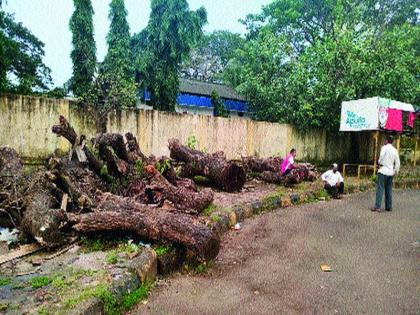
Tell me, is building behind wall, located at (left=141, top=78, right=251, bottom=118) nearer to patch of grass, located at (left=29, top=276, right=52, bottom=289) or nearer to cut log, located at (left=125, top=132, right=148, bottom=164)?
cut log, located at (left=125, top=132, right=148, bottom=164)

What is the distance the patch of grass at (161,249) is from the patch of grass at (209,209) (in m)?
2.10

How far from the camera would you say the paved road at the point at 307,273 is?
4.03 m

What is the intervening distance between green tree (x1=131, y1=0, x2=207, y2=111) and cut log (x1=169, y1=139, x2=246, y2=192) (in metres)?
11.4

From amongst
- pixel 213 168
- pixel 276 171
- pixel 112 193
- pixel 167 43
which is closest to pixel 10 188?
pixel 112 193

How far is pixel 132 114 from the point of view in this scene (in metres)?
11.2

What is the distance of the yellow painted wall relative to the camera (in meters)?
9.27

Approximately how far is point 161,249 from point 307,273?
204 centimetres

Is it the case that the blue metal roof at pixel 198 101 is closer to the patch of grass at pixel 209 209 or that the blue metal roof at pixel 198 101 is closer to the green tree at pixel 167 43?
the green tree at pixel 167 43

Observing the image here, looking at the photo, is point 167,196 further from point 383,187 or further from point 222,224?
point 383,187

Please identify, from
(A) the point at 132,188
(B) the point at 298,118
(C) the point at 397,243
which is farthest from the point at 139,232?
(B) the point at 298,118

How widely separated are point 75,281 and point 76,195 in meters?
2.63

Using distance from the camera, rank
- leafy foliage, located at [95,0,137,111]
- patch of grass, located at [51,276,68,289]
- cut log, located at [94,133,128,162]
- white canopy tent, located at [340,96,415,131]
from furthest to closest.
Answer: white canopy tent, located at [340,96,415,131]
leafy foliage, located at [95,0,137,111]
cut log, located at [94,133,128,162]
patch of grass, located at [51,276,68,289]

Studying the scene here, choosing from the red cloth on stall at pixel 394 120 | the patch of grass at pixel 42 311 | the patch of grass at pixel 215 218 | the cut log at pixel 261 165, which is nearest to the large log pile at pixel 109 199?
the patch of grass at pixel 215 218

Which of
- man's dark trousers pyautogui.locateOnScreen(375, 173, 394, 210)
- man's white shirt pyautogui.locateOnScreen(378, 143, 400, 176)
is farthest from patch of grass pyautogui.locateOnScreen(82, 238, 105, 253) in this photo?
man's white shirt pyautogui.locateOnScreen(378, 143, 400, 176)
